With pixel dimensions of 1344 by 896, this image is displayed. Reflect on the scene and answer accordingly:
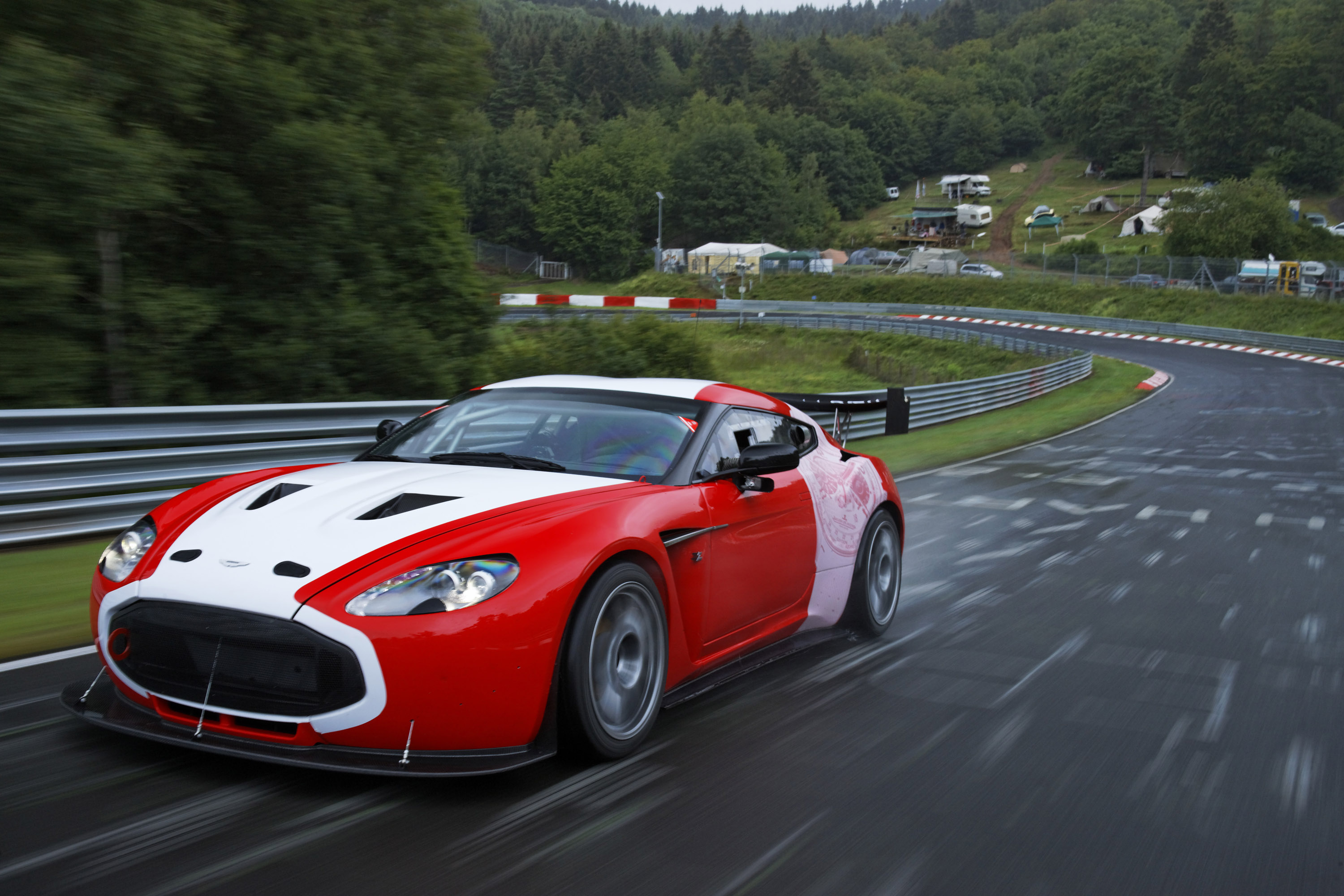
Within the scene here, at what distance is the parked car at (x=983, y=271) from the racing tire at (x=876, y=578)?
216 ft

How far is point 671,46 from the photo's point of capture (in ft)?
654

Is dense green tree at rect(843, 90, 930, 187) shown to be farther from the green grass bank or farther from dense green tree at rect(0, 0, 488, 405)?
dense green tree at rect(0, 0, 488, 405)

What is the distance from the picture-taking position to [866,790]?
386 cm

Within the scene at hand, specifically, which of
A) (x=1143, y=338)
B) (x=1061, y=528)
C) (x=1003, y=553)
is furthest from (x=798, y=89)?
(x=1003, y=553)

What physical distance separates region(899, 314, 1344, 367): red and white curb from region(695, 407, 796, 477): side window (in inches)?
1653

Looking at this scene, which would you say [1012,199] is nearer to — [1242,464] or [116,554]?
[1242,464]

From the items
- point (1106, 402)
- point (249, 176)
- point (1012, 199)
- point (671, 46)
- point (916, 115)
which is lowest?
point (1106, 402)

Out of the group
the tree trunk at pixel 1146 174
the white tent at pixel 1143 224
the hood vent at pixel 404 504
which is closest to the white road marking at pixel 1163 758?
the hood vent at pixel 404 504

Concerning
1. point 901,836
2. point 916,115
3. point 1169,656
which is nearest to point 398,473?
point 901,836

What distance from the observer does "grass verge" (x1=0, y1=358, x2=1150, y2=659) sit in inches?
218

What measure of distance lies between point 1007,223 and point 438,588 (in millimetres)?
123941

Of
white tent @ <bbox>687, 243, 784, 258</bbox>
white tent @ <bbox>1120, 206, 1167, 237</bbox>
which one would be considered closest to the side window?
white tent @ <bbox>687, 243, 784, 258</bbox>

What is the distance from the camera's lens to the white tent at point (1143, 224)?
99.9m

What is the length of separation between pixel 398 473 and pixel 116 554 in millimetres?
1005
